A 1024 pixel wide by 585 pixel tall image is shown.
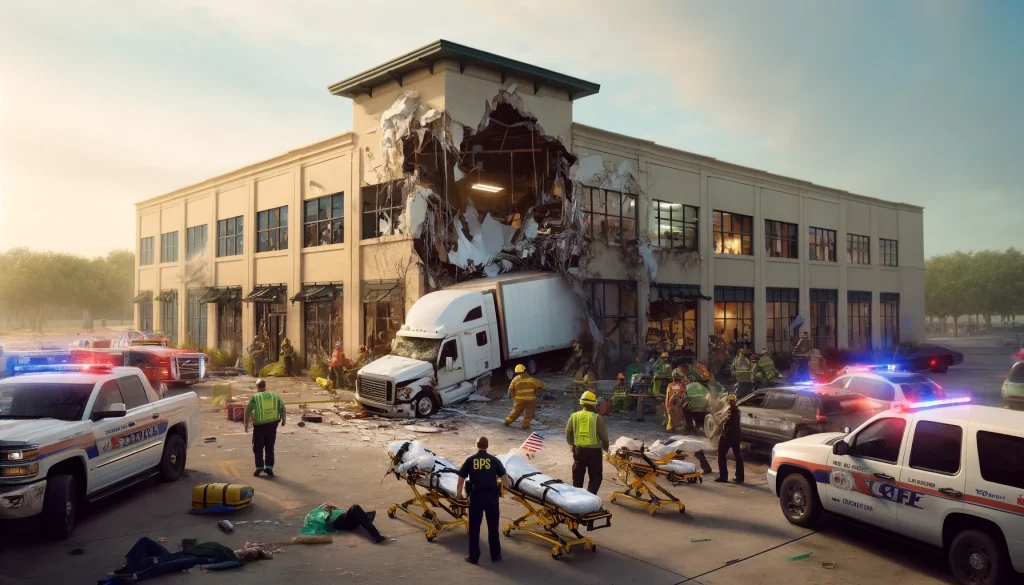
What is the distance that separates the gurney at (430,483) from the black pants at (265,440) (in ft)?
10.9

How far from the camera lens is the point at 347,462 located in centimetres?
1330

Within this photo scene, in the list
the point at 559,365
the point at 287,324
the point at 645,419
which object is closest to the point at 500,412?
the point at 645,419

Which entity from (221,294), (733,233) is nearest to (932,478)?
(733,233)

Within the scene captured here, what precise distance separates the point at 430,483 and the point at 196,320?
34.9m

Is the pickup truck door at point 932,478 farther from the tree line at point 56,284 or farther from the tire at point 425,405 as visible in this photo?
the tree line at point 56,284

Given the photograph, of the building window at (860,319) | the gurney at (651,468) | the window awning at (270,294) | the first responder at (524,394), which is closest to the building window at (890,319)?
the building window at (860,319)

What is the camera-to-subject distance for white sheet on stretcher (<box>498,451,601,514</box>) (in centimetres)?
795

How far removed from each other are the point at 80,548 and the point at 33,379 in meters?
3.02

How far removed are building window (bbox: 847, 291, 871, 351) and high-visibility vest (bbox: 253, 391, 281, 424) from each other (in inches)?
1535

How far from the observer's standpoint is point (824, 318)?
40438 mm

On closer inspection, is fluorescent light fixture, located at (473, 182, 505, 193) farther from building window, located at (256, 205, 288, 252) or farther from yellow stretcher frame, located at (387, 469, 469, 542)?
yellow stretcher frame, located at (387, 469, 469, 542)

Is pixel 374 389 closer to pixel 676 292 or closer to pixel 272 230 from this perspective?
pixel 676 292

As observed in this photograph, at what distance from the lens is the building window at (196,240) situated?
39.7m

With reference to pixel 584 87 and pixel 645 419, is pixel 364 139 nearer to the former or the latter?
pixel 584 87
